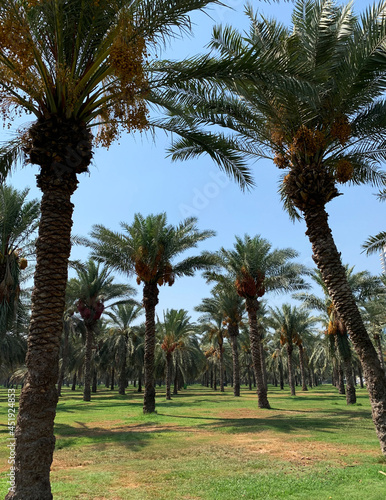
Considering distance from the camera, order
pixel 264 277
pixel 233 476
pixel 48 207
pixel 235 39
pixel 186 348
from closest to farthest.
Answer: pixel 48 207, pixel 233 476, pixel 235 39, pixel 264 277, pixel 186 348

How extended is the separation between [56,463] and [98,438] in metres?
3.60

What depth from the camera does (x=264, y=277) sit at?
22844 millimetres

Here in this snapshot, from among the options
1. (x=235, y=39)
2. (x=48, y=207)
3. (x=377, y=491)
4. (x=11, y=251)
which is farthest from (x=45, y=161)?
(x=11, y=251)

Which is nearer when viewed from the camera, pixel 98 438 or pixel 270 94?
pixel 270 94

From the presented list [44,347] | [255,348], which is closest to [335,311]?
[255,348]

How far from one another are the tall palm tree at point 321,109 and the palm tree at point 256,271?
12.5 metres

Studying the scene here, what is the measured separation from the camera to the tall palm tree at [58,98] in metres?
5.29

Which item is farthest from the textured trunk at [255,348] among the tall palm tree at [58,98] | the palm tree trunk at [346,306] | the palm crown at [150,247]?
the tall palm tree at [58,98]

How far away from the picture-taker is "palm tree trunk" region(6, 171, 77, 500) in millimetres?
4879

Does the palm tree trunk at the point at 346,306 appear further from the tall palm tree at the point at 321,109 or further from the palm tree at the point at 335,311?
the palm tree at the point at 335,311

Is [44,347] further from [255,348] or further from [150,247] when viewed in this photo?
[255,348]

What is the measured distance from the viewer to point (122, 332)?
132 ft

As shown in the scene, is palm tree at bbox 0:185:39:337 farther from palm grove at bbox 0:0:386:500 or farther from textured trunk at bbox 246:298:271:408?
textured trunk at bbox 246:298:271:408

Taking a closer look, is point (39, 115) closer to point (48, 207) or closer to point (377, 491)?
point (48, 207)
